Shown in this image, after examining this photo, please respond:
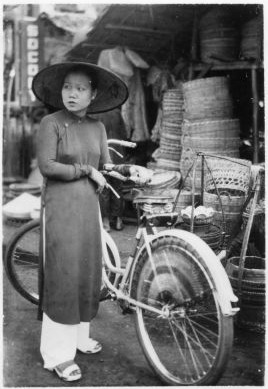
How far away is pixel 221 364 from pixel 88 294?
105 centimetres

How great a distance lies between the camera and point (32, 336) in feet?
13.3

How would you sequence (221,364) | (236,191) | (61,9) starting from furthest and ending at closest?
(61,9) < (236,191) < (221,364)

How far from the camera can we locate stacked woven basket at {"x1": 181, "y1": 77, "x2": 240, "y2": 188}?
6.82m

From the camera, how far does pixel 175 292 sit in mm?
3146

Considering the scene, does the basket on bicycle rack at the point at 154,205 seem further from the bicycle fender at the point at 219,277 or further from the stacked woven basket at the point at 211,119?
the stacked woven basket at the point at 211,119

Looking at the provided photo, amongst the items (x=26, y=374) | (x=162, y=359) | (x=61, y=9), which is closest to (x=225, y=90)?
(x=162, y=359)

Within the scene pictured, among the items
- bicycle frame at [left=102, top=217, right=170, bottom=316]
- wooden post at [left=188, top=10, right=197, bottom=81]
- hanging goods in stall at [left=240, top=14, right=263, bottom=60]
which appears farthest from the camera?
wooden post at [left=188, top=10, right=197, bottom=81]

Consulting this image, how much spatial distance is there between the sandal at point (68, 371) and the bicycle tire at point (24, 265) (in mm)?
924

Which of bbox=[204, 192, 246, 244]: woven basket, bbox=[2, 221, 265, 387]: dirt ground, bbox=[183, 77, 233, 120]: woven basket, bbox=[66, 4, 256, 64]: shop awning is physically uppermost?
bbox=[66, 4, 256, 64]: shop awning

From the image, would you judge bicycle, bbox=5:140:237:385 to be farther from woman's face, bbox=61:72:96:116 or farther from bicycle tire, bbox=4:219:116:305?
woman's face, bbox=61:72:96:116

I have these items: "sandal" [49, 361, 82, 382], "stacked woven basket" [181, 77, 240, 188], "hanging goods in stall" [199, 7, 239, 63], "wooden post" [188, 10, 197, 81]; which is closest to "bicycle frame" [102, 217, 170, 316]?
"sandal" [49, 361, 82, 382]

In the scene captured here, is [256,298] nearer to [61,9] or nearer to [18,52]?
[18,52]

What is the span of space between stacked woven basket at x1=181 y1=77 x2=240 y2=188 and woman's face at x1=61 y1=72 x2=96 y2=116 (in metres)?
3.68

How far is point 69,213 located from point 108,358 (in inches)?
48.9
